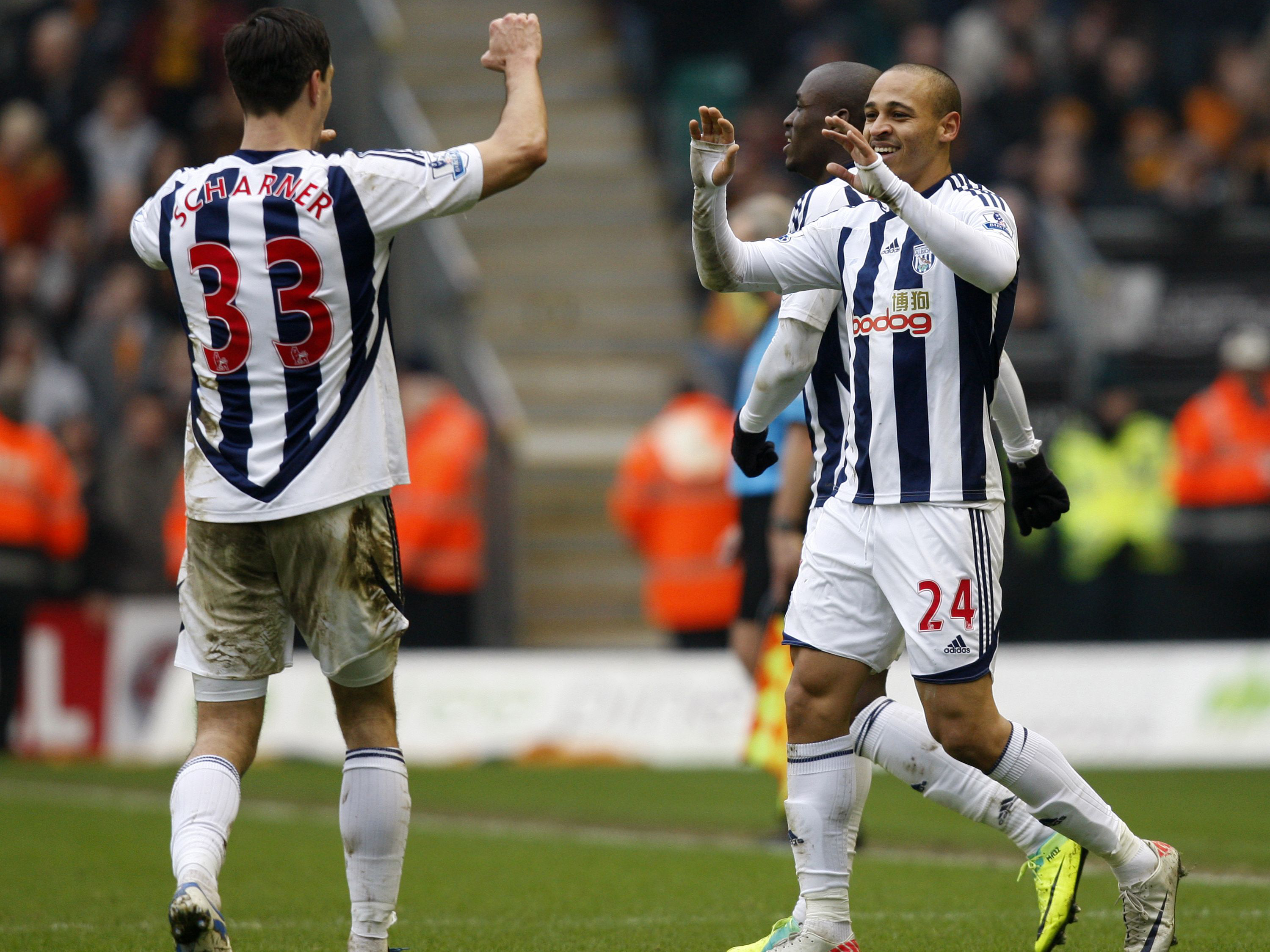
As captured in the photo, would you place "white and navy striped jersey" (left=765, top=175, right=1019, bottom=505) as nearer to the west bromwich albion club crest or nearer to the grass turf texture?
the west bromwich albion club crest

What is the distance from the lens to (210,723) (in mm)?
4570

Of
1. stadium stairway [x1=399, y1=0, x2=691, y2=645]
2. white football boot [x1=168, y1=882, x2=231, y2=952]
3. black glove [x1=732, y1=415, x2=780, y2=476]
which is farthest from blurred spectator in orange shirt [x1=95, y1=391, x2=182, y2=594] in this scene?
white football boot [x1=168, y1=882, x2=231, y2=952]

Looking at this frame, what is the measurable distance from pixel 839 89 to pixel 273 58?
177cm

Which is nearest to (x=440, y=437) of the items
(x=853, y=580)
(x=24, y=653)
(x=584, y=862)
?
(x=24, y=653)

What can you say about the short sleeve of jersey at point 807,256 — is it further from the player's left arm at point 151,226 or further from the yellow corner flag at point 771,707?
the yellow corner flag at point 771,707

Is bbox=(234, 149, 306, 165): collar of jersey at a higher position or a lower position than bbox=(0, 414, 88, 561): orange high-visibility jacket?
higher

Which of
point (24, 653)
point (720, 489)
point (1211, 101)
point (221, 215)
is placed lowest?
point (24, 653)

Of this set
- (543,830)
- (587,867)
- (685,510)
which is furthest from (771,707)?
(685,510)

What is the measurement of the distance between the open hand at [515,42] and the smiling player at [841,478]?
2.85 feet

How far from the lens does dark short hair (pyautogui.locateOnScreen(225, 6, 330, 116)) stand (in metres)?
4.41

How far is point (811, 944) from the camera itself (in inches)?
186

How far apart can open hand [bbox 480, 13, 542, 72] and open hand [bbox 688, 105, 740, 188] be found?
443 millimetres

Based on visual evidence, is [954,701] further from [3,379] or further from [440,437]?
[3,379]

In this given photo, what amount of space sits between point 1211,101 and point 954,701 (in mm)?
14268
